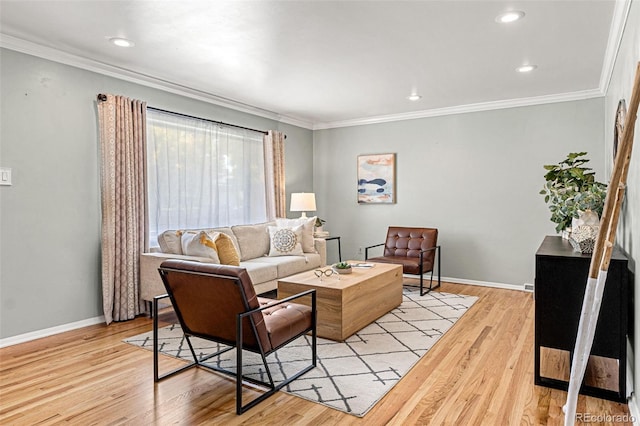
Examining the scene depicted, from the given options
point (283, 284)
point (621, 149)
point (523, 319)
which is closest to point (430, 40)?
point (621, 149)

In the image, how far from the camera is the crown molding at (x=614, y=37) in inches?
107

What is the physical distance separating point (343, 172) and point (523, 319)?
11.9ft

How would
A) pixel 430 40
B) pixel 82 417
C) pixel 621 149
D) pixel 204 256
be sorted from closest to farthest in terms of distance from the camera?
pixel 621 149, pixel 82 417, pixel 430 40, pixel 204 256

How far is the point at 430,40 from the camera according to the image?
3379 millimetres

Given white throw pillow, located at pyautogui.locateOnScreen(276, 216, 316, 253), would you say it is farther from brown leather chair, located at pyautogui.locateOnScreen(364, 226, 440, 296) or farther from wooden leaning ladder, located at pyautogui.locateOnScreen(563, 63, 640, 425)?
wooden leaning ladder, located at pyautogui.locateOnScreen(563, 63, 640, 425)

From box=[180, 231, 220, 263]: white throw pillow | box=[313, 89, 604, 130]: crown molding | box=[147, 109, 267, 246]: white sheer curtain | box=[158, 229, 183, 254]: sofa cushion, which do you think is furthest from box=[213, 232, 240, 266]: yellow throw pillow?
box=[313, 89, 604, 130]: crown molding

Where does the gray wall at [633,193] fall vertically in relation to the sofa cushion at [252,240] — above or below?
above

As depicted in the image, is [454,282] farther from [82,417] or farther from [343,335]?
[82,417]

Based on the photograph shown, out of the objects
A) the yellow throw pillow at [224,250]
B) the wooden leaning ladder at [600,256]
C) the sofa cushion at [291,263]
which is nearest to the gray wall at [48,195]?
the yellow throw pillow at [224,250]

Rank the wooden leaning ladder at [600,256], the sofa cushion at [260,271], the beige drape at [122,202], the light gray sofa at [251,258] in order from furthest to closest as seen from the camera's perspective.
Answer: the sofa cushion at [260,271]
the light gray sofa at [251,258]
the beige drape at [122,202]
the wooden leaning ladder at [600,256]

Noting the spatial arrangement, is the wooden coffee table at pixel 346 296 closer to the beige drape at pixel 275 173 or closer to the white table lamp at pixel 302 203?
the white table lamp at pixel 302 203

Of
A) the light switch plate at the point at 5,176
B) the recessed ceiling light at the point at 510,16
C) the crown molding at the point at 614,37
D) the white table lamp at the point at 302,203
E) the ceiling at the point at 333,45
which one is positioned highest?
the ceiling at the point at 333,45

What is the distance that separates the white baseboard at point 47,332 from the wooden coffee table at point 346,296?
5.95ft

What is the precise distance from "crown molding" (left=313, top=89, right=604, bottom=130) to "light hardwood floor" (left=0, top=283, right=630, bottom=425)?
10.4 feet
